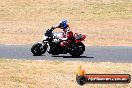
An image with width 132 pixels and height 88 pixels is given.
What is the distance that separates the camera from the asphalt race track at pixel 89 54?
2134 cm

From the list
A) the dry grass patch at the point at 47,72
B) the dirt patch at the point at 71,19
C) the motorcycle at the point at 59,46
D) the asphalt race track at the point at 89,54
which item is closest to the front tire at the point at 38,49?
the motorcycle at the point at 59,46

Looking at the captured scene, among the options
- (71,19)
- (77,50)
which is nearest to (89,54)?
(77,50)

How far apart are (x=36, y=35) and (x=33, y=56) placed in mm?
10088

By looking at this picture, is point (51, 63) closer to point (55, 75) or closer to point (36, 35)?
point (55, 75)

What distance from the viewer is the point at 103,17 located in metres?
41.2

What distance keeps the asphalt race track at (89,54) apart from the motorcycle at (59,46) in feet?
0.80

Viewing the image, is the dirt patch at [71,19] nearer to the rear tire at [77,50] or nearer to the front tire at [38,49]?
the rear tire at [77,50]

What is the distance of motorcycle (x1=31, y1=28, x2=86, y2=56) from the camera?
22109 mm

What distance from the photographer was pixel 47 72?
55.8 ft

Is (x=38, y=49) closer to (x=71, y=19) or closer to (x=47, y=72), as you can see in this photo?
(x=47, y=72)

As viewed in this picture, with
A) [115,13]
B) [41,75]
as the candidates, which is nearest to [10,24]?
[115,13]

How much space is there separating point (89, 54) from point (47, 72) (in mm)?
6314

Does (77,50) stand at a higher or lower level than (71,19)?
higher

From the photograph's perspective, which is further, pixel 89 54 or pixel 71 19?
pixel 71 19
